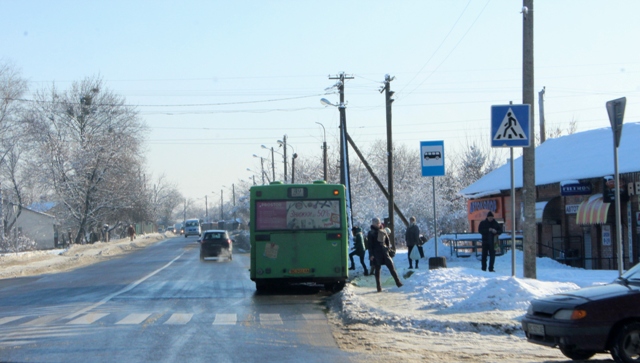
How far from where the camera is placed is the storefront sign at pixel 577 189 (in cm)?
2456

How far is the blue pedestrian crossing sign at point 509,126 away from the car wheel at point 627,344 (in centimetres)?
551

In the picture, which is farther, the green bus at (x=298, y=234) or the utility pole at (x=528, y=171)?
the green bus at (x=298, y=234)

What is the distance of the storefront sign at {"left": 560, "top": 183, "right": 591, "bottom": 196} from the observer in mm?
24562

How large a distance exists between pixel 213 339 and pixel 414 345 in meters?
2.86

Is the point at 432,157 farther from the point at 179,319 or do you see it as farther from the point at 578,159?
the point at 578,159

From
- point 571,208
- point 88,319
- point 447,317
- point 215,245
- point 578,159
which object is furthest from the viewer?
point 215,245

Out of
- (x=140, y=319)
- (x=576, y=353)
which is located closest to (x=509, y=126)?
(x=576, y=353)

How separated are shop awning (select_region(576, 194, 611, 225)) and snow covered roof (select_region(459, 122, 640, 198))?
0.83m

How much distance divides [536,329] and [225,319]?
6.14m

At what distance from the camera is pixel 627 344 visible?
314 inches

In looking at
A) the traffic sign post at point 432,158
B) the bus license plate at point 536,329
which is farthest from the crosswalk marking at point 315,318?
the traffic sign post at point 432,158

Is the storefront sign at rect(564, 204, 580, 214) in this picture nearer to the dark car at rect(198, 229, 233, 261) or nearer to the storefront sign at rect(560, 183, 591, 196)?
the storefront sign at rect(560, 183, 591, 196)

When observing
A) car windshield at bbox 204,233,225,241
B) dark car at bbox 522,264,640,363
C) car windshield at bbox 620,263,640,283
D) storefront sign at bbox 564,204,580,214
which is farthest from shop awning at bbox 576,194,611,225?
car windshield at bbox 204,233,225,241

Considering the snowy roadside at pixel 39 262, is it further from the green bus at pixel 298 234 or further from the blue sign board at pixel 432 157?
the blue sign board at pixel 432 157
